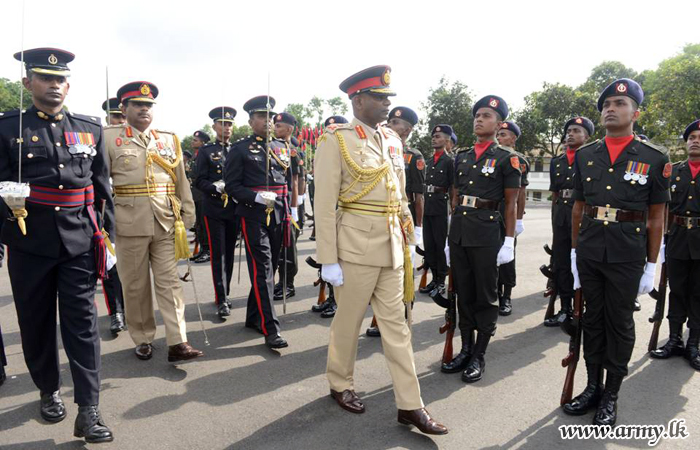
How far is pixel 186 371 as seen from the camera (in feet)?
13.7

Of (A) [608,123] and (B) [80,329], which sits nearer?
(B) [80,329]

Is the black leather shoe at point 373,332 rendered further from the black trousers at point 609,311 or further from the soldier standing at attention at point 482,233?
the black trousers at point 609,311

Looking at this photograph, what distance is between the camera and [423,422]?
3.11 m

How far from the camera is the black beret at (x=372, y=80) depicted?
3.35 m

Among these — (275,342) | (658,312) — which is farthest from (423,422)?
(658,312)

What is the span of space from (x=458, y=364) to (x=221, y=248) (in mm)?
3231

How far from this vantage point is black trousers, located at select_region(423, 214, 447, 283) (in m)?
6.97

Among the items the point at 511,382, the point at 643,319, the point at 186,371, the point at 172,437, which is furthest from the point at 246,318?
the point at 643,319

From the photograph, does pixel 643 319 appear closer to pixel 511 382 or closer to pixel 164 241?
pixel 511 382

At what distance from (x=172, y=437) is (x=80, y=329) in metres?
0.93

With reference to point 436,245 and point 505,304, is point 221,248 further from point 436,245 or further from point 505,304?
point 505,304

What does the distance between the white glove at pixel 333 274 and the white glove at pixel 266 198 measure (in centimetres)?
181

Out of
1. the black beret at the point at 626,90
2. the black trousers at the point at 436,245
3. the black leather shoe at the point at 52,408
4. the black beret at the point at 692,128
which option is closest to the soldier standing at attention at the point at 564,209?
the black beret at the point at 692,128

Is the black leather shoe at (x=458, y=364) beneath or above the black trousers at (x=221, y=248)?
beneath
